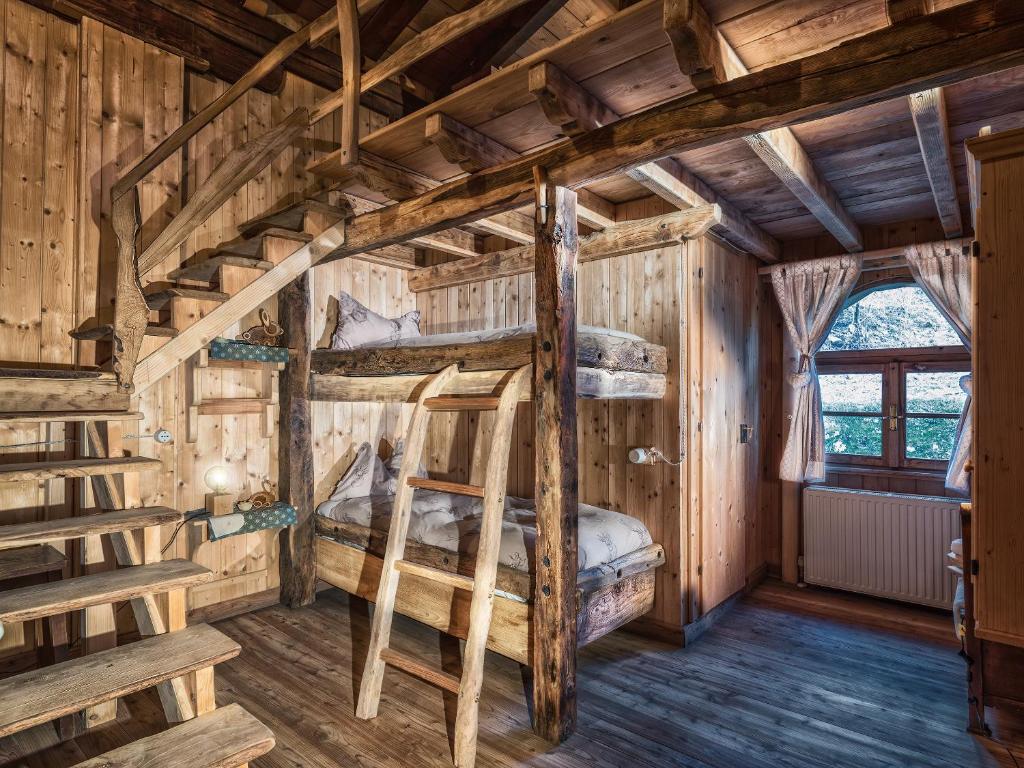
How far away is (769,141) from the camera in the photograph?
2539 millimetres

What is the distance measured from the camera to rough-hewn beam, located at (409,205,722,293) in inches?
130

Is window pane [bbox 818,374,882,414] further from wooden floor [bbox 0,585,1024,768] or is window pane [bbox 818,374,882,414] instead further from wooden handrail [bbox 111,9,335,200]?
wooden handrail [bbox 111,9,335,200]

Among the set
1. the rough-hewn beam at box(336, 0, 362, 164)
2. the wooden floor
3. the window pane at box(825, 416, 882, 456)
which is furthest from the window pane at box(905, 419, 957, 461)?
the rough-hewn beam at box(336, 0, 362, 164)

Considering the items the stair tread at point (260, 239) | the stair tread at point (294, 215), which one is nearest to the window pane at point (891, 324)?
the stair tread at point (294, 215)

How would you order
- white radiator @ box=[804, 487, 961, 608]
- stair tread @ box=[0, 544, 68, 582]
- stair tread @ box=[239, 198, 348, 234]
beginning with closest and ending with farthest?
stair tread @ box=[0, 544, 68, 582], stair tread @ box=[239, 198, 348, 234], white radiator @ box=[804, 487, 961, 608]

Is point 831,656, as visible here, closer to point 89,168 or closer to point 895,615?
point 895,615

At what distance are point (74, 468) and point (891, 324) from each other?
5111 mm

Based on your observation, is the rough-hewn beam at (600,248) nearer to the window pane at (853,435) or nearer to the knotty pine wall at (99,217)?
the knotty pine wall at (99,217)

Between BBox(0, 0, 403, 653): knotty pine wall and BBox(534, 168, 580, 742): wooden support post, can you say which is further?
BBox(0, 0, 403, 653): knotty pine wall

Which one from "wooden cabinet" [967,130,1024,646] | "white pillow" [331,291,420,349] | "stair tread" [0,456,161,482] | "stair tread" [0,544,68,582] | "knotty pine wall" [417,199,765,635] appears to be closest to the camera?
"wooden cabinet" [967,130,1024,646]

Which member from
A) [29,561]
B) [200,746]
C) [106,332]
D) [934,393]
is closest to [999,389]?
[934,393]

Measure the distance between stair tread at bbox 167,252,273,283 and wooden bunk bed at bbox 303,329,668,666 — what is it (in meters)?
0.81

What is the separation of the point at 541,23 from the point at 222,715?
4435mm

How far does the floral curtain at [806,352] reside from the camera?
14.1ft
